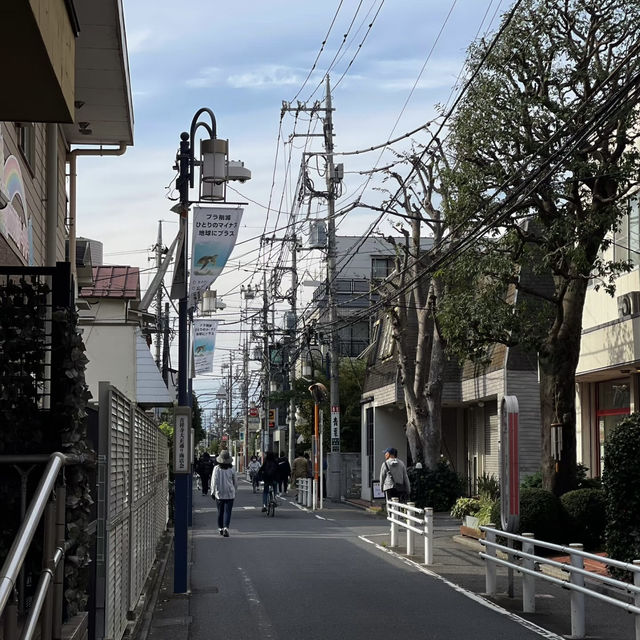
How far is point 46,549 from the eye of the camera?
5602mm

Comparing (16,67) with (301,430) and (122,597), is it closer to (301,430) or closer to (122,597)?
(122,597)

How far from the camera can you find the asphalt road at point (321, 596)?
11805 mm

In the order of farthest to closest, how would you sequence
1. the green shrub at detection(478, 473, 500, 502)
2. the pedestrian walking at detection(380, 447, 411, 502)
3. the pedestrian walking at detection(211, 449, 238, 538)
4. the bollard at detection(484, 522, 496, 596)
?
the green shrub at detection(478, 473, 500, 502) → the pedestrian walking at detection(211, 449, 238, 538) → the pedestrian walking at detection(380, 447, 411, 502) → the bollard at detection(484, 522, 496, 596)

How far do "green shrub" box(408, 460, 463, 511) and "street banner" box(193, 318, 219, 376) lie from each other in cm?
873

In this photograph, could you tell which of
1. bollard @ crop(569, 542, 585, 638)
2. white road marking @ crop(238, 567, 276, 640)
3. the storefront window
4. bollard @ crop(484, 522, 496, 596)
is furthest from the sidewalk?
the storefront window

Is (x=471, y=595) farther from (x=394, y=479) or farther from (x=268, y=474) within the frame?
(x=268, y=474)

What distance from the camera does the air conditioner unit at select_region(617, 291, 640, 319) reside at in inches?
843

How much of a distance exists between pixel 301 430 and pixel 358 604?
1879 inches

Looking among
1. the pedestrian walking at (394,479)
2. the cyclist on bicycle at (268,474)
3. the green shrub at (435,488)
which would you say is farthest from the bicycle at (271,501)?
the pedestrian walking at (394,479)

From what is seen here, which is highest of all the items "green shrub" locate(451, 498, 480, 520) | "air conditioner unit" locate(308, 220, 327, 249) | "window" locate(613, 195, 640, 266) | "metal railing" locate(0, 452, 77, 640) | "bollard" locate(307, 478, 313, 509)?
"air conditioner unit" locate(308, 220, 327, 249)

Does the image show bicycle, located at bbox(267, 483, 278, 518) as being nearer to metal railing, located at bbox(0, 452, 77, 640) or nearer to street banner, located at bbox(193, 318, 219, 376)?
A: street banner, located at bbox(193, 318, 219, 376)

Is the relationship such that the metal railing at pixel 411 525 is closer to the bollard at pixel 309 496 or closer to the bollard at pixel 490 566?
the bollard at pixel 490 566

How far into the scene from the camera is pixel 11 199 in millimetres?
10914

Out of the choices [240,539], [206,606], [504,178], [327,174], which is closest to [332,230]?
[327,174]
